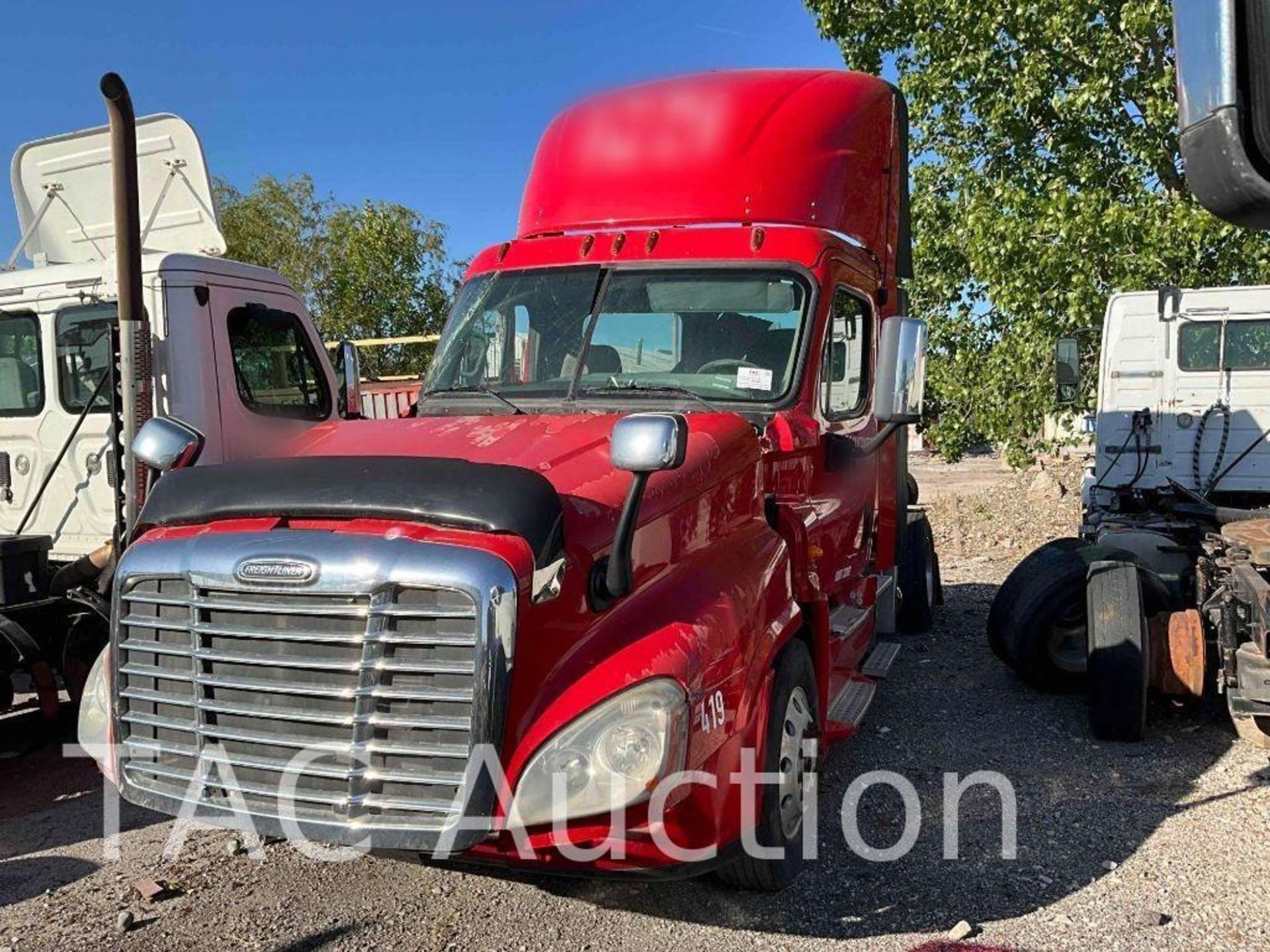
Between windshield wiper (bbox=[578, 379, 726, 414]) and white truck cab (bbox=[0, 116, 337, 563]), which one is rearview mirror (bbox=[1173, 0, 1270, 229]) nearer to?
windshield wiper (bbox=[578, 379, 726, 414])

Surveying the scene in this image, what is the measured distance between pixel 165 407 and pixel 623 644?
4239 millimetres

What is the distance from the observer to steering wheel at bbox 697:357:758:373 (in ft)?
14.3

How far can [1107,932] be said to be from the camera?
3.46 m

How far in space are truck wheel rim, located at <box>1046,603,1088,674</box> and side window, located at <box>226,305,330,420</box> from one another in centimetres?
522

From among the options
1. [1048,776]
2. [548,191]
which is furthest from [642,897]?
[548,191]

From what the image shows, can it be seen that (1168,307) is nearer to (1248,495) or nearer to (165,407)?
(1248,495)

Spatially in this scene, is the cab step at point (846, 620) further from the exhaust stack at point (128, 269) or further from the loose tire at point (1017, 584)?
the exhaust stack at point (128, 269)

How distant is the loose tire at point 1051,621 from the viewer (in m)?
6.00

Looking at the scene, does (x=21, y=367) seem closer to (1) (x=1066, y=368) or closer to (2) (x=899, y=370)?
(2) (x=899, y=370)

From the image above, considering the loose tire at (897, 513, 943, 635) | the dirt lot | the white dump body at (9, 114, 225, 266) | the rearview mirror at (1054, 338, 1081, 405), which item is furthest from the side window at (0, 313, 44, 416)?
the rearview mirror at (1054, 338, 1081, 405)

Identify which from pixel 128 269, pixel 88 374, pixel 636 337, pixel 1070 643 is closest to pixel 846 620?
pixel 636 337

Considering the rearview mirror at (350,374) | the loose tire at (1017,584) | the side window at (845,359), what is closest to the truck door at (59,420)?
the rearview mirror at (350,374)

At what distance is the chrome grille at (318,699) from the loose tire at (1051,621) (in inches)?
173

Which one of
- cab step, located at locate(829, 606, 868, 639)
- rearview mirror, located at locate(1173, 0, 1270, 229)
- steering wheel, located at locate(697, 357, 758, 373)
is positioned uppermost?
rearview mirror, located at locate(1173, 0, 1270, 229)
